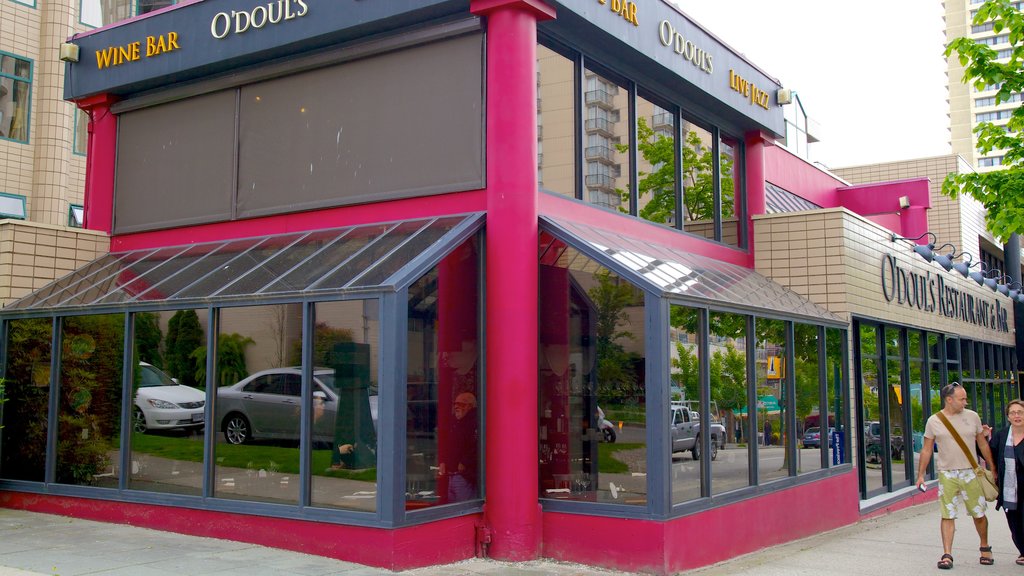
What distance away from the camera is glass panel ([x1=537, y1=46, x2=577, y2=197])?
1006cm

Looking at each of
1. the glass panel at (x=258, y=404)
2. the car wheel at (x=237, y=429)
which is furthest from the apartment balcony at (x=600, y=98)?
the car wheel at (x=237, y=429)

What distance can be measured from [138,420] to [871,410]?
11.0 meters

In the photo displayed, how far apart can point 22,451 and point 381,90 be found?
6216 mm

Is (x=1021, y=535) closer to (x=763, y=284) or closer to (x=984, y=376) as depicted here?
(x=763, y=284)

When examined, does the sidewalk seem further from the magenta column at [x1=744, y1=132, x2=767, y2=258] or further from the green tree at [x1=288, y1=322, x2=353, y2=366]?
the magenta column at [x1=744, y1=132, x2=767, y2=258]

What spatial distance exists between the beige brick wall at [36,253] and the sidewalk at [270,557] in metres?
2.79

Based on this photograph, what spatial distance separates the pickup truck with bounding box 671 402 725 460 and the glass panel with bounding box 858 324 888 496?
5.54 metres

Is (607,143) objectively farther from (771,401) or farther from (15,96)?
(15,96)

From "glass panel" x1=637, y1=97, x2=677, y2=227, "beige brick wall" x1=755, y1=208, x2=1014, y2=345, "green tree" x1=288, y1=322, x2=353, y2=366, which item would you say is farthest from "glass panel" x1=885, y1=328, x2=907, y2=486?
"green tree" x1=288, y1=322, x2=353, y2=366

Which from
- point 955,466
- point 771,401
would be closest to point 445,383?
point 771,401

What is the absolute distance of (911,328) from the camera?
16844mm

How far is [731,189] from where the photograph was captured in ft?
47.7

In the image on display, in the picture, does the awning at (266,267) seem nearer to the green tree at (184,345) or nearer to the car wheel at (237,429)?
the green tree at (184,345)

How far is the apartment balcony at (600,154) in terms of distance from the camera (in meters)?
10.9
